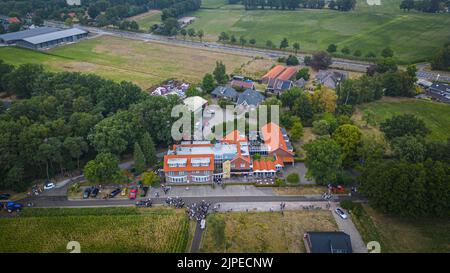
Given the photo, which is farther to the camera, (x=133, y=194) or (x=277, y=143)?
(x=277, y=143)

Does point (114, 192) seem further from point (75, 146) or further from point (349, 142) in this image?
point (349, 142)

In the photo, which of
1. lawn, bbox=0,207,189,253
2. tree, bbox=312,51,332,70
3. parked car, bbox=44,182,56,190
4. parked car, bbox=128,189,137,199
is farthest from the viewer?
tree, bbox=312,51,332,70

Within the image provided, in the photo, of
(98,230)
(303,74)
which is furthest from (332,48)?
(98,230)

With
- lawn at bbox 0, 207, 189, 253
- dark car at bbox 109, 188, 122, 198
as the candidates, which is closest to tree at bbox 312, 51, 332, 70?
lawn at bbox 0, 207, 189, 253

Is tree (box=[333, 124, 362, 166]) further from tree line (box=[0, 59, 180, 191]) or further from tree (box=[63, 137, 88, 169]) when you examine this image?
tree (box=[63, 137, 88, 169])

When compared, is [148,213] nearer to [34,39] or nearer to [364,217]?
[364,217]

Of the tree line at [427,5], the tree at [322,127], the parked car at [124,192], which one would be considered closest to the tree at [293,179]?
the tree at [322,127]
